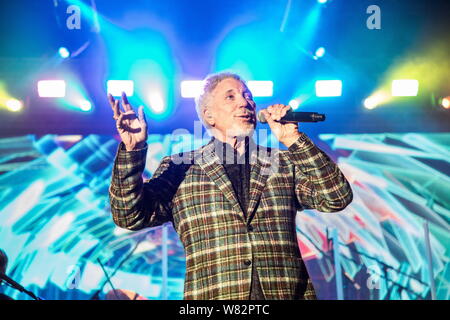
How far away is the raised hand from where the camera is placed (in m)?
1.80

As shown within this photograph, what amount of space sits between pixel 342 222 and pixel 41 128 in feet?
11.6

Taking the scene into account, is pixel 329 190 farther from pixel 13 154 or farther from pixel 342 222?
pixel 13 154

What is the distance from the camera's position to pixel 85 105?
5.00 m

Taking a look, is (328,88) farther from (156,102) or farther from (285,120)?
(285,120)

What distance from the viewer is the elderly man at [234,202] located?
5.42 feet

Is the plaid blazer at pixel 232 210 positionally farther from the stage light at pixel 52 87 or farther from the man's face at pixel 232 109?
the stage light at pixel 52 87

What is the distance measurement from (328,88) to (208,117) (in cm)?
313

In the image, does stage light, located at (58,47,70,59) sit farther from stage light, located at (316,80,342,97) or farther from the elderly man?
the elderly man

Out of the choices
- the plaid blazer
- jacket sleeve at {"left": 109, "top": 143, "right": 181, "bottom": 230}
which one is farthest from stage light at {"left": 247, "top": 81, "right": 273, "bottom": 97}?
jacket sleeve at {"left": 109, "top": 143, "right": 181, "bottom": 230}

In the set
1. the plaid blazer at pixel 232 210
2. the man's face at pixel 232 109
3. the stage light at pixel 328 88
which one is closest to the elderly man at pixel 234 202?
the plaid blazer at pixel 232 210

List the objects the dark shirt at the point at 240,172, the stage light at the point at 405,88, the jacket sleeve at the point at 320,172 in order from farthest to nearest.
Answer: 1. the stage light at the point at 405,88
2. the jacket sleeve at the point at 320,172
3. the dark shirt at the point at 240,172

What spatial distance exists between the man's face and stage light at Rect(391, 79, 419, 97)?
11.4ft

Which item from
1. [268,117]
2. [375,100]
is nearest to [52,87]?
[375,100]

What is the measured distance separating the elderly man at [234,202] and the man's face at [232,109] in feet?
0.47
